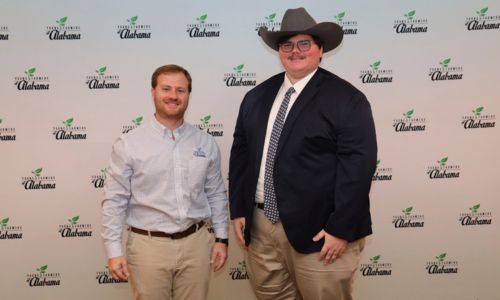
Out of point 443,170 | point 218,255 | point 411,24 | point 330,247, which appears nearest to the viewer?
point 330,247

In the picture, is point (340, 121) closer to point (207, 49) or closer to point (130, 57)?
point (207, 49)

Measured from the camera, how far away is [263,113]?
6.21 ft

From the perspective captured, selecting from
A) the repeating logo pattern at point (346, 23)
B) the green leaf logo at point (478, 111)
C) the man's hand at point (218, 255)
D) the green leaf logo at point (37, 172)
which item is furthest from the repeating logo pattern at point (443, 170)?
the green leaf logo at point (37, 172)

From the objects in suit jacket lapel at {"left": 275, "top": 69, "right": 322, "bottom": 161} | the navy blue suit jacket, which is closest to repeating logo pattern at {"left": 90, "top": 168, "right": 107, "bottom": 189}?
the navy blue suit jacket

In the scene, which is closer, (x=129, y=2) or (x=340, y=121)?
(x=340, y=121)

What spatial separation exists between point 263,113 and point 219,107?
0.88 m

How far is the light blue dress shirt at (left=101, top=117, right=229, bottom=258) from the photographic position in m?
1.86

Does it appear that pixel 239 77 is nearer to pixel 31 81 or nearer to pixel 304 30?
pixel 304 30

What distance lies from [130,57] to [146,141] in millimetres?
1008

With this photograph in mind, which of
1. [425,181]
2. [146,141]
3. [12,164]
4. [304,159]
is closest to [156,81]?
[146,141]

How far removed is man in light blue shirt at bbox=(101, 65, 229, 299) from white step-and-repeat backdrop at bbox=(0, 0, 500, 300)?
82 centimetres

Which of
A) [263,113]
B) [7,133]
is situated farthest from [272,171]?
[7,133]

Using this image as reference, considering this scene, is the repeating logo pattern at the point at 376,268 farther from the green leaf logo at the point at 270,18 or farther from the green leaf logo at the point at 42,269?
the green leaf logo at the point at 42,269

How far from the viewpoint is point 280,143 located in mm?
1762
